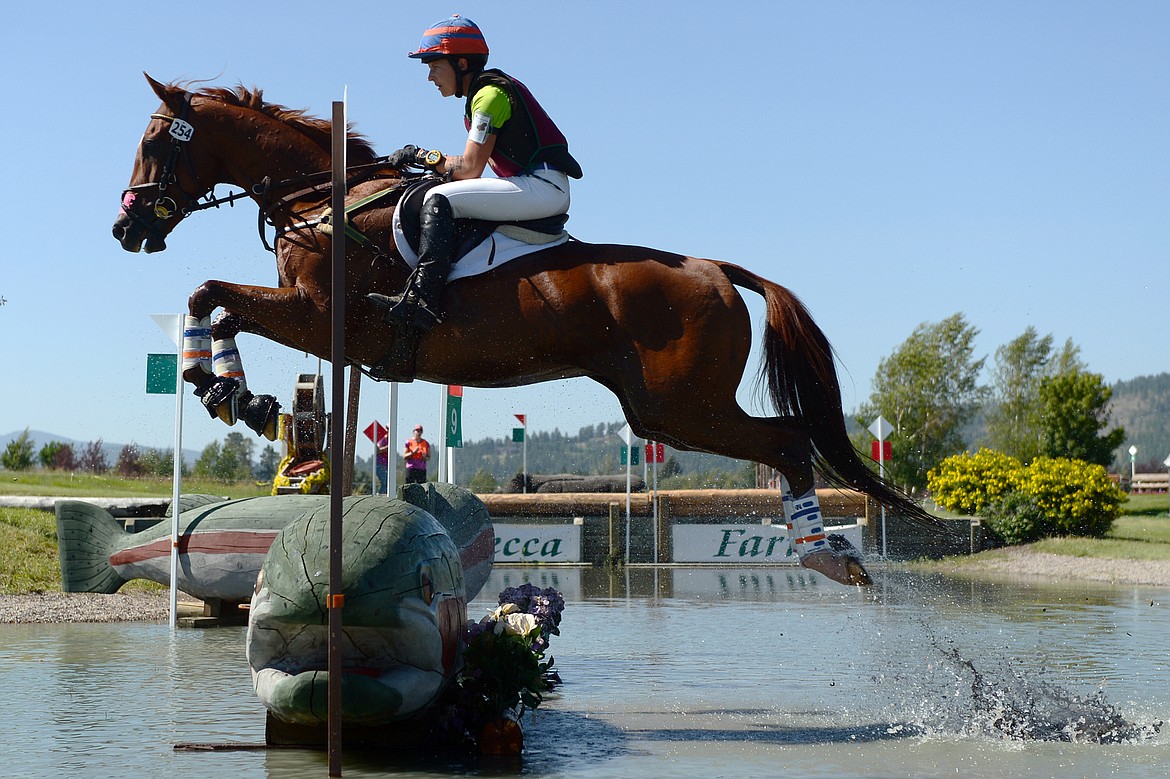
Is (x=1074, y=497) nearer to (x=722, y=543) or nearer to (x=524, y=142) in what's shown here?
(x=722, y=543)

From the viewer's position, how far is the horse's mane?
21.9 feet

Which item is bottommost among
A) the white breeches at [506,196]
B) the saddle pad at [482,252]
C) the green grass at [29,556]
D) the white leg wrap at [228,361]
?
the green grass at [29,556]

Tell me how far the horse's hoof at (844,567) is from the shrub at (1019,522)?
15.5 meters

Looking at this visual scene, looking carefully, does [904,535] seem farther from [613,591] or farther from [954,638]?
[954,638]

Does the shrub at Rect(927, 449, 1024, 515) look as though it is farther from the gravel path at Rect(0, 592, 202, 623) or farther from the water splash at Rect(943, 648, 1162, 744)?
the water splash at Rect(943, 648, 1162, 744)

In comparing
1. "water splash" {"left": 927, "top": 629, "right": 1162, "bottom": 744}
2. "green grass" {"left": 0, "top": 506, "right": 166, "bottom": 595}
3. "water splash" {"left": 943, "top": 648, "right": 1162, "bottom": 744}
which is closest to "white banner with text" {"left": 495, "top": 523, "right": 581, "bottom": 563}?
"green grass" {"left": 0, "top": 506, "right": 166, "bottom": 595}

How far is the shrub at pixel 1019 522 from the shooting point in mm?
20750

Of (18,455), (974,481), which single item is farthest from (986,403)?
(18,455)

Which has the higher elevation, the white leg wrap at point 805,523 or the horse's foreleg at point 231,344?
the horse's foreleg at point 231,344

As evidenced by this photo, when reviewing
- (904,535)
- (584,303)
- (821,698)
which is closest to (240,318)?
(584,303)

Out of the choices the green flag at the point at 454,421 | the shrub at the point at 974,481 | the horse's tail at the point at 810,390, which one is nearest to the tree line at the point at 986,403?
the shrub at the point at 974,481

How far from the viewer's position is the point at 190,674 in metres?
7.98

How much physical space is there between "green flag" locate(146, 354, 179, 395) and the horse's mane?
12.4 feet

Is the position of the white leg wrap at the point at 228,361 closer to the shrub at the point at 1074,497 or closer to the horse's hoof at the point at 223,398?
the horse's hoof at the point at 223,398
